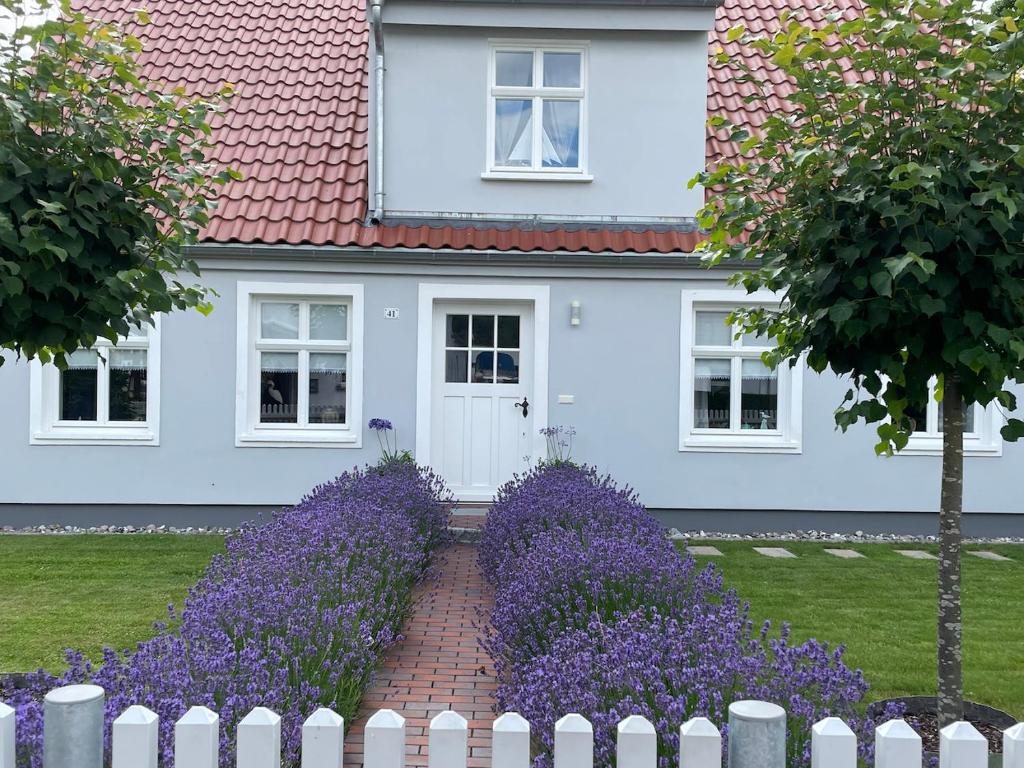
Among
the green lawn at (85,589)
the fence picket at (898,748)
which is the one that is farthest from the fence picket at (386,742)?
the green lawn at (85,589)

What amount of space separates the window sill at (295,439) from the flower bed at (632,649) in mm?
4206

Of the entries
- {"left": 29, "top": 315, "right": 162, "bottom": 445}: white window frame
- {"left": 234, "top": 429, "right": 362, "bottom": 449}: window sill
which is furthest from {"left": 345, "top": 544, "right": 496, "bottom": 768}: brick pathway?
{"left": 29, "top": 315, "right": 162, "bottom": 445}: white window frame

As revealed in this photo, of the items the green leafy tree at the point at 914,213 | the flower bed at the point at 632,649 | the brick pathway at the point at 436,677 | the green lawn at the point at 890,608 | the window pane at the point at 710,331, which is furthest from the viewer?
the window pane at the point at 710,331

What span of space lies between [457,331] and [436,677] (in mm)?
5549

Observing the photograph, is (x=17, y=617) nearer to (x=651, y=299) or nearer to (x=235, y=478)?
(x=235, y=478)

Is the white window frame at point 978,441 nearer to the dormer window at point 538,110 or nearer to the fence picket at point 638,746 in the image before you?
the dormer window at point 538,110

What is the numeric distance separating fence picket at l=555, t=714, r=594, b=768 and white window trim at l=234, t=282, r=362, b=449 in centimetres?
770

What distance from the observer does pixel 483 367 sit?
9.86m

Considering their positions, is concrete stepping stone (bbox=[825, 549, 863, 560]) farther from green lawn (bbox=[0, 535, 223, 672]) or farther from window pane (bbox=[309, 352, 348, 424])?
green lawn (bbox=[0, 535, 223, 672])

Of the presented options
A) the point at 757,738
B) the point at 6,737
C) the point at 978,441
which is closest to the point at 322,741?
the point at 6,737

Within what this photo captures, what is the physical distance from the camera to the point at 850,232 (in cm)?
356

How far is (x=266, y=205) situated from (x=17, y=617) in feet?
17.6

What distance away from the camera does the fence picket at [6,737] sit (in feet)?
6.62

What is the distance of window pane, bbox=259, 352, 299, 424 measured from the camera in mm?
9656
